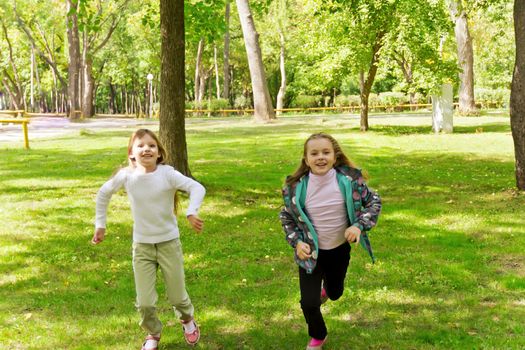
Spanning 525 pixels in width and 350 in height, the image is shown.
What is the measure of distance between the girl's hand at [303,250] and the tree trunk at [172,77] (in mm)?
6681

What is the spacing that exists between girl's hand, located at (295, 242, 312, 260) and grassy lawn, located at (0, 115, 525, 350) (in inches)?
38.3

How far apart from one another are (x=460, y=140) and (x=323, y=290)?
17801 millimetres

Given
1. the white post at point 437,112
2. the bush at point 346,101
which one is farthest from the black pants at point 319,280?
the bush at point 346,101

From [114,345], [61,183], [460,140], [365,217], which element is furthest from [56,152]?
[365,217]

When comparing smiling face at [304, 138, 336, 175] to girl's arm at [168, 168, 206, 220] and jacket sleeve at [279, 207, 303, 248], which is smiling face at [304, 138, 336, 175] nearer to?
jacket sleeve at [279, 207, 303, 248]

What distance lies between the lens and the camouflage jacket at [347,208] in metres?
4.66

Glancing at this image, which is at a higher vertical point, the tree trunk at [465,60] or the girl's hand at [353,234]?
the tree trunk at [465,60]

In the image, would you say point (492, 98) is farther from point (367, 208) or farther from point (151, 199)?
point (151, 199)

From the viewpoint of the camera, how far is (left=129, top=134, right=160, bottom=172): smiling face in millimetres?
4820

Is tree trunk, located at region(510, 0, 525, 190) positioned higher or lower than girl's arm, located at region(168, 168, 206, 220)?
higher

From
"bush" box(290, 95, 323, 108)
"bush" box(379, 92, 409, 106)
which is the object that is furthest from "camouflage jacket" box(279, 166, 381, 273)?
"bush" box(290, 95, 323, 108)

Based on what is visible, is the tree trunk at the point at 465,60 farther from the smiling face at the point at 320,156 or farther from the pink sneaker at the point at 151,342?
the pink sneaker at the point at 151,342

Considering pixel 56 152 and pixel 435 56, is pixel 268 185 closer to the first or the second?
pixel 56 152

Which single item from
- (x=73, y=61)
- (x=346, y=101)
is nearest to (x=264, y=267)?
(x=73, y=61)
